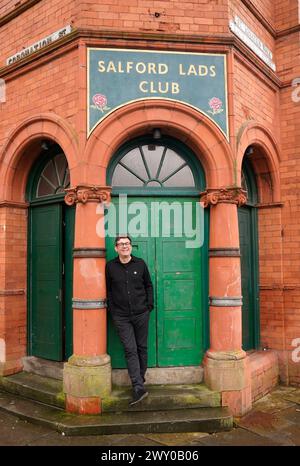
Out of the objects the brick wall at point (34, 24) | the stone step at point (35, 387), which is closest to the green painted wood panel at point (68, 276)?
the stone step at point (35, 387)

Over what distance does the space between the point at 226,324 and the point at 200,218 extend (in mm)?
1428

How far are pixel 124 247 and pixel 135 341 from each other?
117cm

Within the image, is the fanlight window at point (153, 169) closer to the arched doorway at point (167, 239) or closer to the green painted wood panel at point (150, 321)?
the arched doorway at point (167, 239)

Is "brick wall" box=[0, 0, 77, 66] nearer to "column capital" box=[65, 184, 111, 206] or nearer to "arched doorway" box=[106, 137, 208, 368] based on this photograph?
"arched doorway" box=[106, 137, 208, 368]

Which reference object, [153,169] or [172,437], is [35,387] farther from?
[153,169]

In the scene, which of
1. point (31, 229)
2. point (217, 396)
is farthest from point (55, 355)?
point (217, 396)

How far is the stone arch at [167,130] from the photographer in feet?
17.2

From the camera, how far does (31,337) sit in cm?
634

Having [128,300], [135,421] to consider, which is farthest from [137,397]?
[128,300]

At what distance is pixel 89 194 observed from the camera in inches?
202

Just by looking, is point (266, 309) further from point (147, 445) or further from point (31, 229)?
point (31, 229)

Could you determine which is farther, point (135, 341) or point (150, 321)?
point (150, 321)

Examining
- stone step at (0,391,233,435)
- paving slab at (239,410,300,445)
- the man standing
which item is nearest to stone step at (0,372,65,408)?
stone step at (0,391,233,435)

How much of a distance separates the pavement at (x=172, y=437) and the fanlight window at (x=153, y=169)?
10.1 feet
